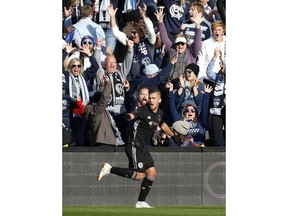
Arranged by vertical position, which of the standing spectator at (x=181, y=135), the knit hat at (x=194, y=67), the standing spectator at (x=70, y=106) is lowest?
the standing spectator at (x=181, y=135)

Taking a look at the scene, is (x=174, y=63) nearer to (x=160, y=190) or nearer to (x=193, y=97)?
(x=193, y=97)

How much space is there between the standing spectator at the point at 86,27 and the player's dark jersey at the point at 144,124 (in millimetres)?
1675

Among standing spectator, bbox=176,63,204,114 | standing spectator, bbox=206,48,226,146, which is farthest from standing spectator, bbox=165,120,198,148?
standing spectator, bbox=206,48,226,146

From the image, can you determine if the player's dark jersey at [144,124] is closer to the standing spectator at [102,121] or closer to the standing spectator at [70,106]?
the standing spectator at [102,121]

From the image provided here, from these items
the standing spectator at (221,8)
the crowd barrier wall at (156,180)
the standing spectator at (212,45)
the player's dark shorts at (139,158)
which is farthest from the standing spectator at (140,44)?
the crowd barrier wall at (156,180)

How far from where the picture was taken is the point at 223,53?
1872 cm

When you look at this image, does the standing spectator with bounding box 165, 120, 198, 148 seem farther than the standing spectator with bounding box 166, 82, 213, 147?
No

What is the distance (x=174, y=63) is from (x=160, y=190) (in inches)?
94.8

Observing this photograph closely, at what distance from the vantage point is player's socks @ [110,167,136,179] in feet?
55.9

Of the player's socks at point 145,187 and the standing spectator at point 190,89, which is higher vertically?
the standing spectator at point 190,89

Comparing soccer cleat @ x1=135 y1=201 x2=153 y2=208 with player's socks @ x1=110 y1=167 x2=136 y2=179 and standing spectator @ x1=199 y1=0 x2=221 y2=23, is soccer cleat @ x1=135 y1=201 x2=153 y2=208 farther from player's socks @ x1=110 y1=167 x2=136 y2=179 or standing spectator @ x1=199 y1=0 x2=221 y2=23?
standing spectator @ x1=199 y1=0 x2=221 y2=23

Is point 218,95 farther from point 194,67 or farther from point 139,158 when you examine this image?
point 139,158

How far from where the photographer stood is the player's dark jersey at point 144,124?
17.3m

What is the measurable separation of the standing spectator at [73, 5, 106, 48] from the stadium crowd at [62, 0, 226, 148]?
0.02m
